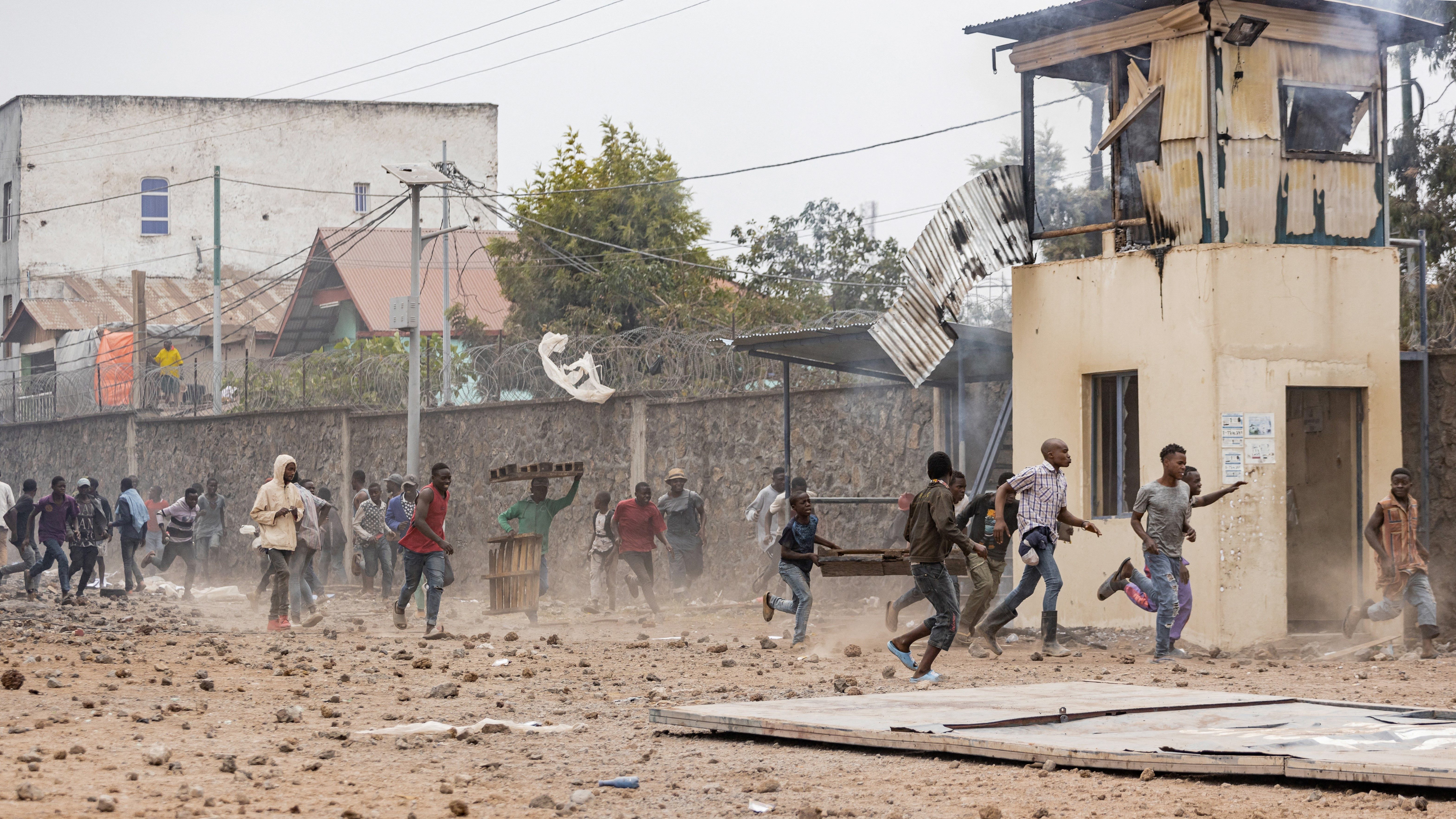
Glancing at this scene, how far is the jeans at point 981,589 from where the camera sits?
11.9 meters

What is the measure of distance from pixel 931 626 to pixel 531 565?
243 inches

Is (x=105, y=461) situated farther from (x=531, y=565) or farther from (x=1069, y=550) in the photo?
(x=1069, y=550)

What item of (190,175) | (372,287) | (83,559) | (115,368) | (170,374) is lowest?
(83,559)

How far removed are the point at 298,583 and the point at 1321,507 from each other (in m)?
9.12

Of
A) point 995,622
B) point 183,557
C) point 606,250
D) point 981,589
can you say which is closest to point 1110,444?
point 981,589

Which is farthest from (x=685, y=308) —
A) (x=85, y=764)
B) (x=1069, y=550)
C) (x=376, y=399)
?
(x=85, y=764)

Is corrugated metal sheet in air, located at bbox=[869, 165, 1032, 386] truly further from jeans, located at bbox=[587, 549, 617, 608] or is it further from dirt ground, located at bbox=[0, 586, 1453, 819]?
jeans, located at bbox=[587, 549, 617, 608]

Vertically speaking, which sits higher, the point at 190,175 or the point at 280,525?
the point at 190,175

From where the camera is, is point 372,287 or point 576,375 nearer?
point 576,375

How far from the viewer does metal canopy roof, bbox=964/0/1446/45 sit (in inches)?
493

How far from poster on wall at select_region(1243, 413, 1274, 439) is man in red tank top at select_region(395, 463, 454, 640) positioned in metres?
6.44

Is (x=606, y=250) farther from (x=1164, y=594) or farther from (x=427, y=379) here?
(x=1164, y=594)

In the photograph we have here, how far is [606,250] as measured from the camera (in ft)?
99.3

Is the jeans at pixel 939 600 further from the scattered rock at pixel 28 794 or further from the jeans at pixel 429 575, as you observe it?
the scattered rock at pixel 28 794
